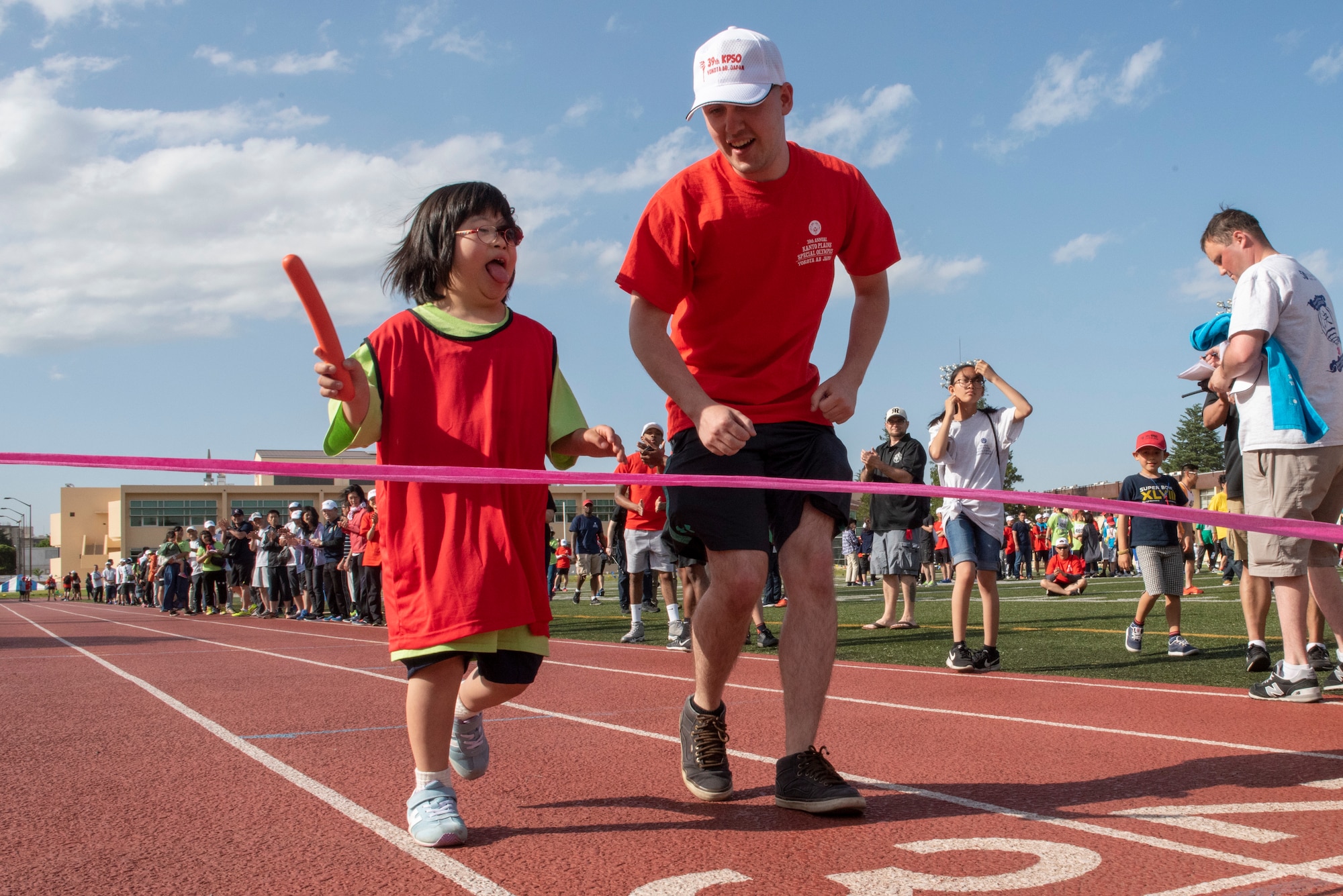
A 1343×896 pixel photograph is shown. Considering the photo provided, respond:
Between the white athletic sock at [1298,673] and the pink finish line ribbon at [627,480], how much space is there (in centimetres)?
281

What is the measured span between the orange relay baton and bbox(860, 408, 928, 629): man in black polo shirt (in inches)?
309

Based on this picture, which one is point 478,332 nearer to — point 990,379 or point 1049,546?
point 990,379

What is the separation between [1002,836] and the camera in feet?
9.18

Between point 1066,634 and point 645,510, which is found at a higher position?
point 645,510

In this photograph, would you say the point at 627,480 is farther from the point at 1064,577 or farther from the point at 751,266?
the point at 1064,577

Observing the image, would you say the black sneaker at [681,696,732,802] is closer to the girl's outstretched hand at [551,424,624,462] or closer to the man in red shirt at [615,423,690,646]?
the girl's outstretched hand at [551,424,624,462]

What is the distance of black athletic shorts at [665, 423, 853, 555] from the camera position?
330 centimetres

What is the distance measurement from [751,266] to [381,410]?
46.8 inches

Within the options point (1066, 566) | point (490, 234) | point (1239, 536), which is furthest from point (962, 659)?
point (1066, 566)

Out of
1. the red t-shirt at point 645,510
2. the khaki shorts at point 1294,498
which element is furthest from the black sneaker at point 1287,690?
the red t-shirt at point 645,510

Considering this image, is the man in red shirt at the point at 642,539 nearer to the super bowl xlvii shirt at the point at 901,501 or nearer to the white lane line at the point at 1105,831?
the super bowl xlvii shirt at the point at 901,501

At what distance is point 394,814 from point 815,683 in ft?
4.35

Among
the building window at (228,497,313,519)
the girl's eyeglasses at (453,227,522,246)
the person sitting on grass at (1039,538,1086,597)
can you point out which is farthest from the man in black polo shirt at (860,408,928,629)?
the building window at (228,497,313,519)

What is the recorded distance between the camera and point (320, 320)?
8.72 feet
